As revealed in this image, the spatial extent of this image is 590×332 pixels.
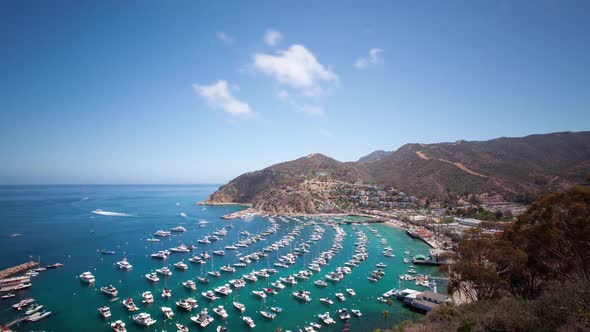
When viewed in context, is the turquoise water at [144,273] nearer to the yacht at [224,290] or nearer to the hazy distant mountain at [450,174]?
the yacht at [224,290]

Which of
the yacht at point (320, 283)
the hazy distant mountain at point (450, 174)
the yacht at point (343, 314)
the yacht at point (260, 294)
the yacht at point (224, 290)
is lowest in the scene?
the yacht at point (320, 283)

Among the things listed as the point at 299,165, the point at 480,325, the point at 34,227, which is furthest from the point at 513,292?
the point at 299,165

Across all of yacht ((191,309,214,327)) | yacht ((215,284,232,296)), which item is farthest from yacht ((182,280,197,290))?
yacht ((191,309,214,327))

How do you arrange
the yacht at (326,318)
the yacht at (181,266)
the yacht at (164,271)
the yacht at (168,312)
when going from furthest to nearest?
the yacht at (181,266), the yacht at (164,271), the yacht at (168,312), the yacht at (326,318)

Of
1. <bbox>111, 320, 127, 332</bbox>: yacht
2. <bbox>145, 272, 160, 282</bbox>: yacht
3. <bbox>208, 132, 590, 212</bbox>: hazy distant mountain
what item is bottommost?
<bbox>145, 272, 160, 282</bbox>: yacht

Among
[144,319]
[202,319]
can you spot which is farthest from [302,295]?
[144,319]

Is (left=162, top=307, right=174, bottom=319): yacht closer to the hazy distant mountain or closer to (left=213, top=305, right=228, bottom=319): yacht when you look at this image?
(left=213, top=305, right=228, bottom=319): yacht

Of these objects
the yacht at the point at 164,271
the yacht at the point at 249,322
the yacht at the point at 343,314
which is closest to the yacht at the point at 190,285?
the yacht at the point at 164,271
